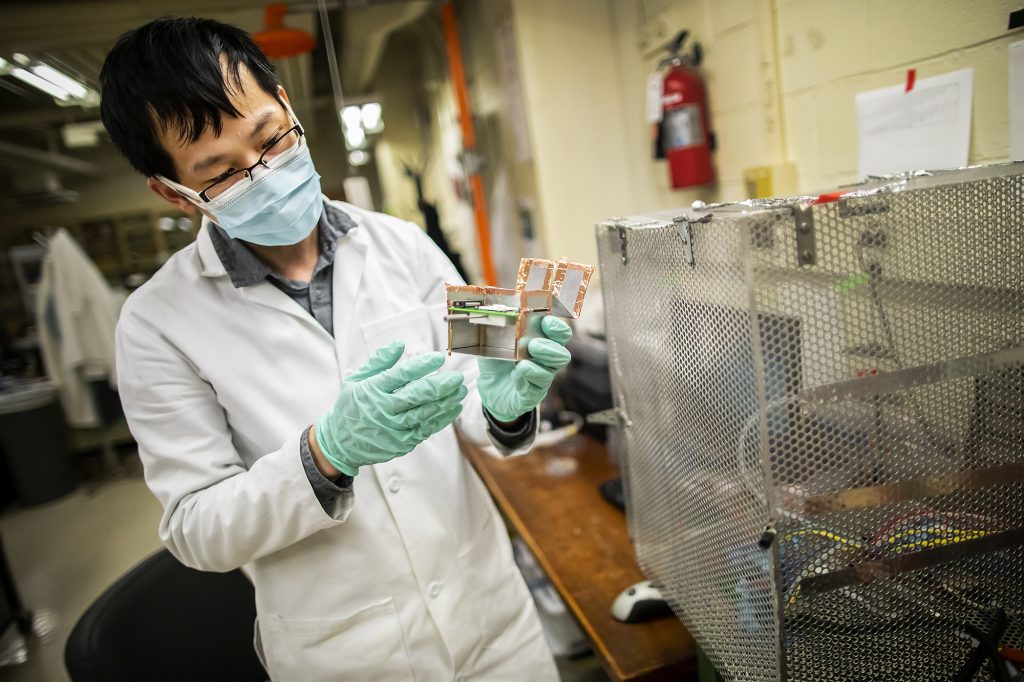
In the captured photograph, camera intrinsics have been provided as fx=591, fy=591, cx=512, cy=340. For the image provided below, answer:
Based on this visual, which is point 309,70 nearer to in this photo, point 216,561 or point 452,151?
Result: point 452,151

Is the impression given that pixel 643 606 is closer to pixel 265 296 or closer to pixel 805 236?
pixel 805 236

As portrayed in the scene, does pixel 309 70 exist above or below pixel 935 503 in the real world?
above

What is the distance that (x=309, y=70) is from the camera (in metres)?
3.25

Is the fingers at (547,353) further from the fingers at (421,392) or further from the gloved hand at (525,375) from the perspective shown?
the fingers at (421,392)

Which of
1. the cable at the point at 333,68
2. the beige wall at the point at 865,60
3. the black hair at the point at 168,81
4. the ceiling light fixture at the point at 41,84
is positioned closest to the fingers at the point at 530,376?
the black hair at the point at 168,81

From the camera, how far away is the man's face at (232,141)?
33.8 inches

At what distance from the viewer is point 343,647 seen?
953mm

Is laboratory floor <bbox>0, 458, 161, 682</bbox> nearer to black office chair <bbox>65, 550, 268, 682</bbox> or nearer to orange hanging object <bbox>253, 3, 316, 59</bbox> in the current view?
black office chair <bbox>65, 550, 268, 682</bbox>

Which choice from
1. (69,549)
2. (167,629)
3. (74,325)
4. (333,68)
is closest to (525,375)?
(167,629)

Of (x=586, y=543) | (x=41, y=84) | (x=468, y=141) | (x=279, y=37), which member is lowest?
(x=586, y=543)

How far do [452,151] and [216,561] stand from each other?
2.92 meters

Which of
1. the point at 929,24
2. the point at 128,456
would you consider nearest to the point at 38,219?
the point at 128,456

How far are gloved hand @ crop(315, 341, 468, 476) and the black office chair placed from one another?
57 centimetres

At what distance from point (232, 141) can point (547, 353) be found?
56 centimetres
